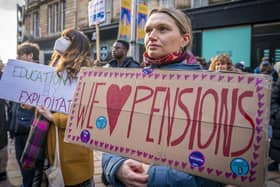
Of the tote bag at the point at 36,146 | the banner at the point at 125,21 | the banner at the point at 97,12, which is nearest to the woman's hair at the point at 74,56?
the tote bag at the point at 36,146

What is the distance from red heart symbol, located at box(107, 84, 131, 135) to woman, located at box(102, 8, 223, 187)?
16 centimetres

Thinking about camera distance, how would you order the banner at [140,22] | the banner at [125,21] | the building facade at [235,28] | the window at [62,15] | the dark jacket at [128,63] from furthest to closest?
the window at [62,15]
the building facade at [235,28]
the banner at [125,21]
the banner at [140,22]
the dark jacket at [128,63]

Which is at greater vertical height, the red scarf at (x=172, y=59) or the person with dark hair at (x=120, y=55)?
the person with dark hair at (x=120, y=55)

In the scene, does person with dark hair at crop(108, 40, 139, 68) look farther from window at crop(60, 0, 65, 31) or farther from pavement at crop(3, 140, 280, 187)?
window at crop(60, 0, 65, 31)

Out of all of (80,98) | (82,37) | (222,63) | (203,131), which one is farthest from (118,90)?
(222,63)

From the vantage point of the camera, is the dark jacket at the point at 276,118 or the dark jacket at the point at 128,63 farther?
the dark jacket at the point at 128,63

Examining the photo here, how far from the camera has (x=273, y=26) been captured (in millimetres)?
9242

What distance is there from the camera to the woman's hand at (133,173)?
4.47 feet

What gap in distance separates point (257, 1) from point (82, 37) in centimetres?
811

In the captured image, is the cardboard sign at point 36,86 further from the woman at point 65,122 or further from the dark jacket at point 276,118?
the dark jacket at point 276,118

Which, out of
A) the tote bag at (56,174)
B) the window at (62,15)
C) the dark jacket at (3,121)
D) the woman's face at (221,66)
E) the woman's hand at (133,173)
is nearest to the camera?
the woman's hand at (133,173)

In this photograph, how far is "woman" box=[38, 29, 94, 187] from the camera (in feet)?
7.98

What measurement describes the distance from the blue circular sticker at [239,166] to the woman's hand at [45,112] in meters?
1.56

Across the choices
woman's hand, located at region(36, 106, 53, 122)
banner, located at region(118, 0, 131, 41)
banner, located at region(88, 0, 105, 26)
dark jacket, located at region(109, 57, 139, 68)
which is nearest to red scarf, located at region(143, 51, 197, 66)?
woman's hand, located at region(36, 106, 53, 122)
